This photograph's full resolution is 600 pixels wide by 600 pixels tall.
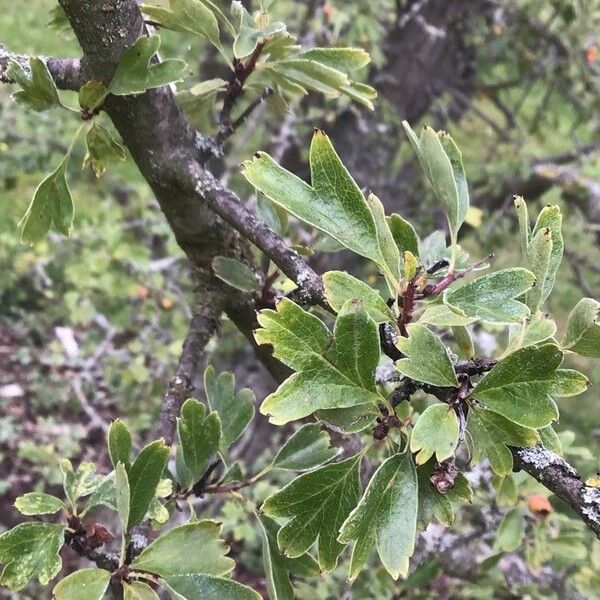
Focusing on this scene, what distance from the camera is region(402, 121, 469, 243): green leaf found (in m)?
0.65

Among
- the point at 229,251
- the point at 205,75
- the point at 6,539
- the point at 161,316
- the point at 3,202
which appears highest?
the point at 229,251

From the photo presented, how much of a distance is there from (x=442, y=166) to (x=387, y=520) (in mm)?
319

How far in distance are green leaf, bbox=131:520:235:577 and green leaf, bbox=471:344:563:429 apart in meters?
0.27

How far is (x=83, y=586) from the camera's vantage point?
60 cm

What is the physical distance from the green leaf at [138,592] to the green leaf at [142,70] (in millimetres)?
460

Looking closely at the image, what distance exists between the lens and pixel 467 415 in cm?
59

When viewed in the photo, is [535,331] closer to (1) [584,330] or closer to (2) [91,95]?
(1) [584,330]

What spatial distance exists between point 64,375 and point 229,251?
2315mm

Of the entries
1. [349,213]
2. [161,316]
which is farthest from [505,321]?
[161,316]

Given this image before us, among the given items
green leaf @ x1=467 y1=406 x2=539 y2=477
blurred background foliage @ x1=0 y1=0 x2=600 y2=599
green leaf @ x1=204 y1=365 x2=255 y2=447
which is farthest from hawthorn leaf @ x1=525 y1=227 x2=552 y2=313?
blurred background foliage @ x1=0 y1=0 x2=600 y2=599

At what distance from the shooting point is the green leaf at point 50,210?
0.75m

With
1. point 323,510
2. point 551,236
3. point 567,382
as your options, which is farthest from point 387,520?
point 551,236

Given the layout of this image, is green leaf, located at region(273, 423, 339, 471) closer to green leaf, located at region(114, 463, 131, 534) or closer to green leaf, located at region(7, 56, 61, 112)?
green leaf, located at region(114, 463, 131, 534)

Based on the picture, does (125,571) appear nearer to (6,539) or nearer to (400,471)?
(6,539)
